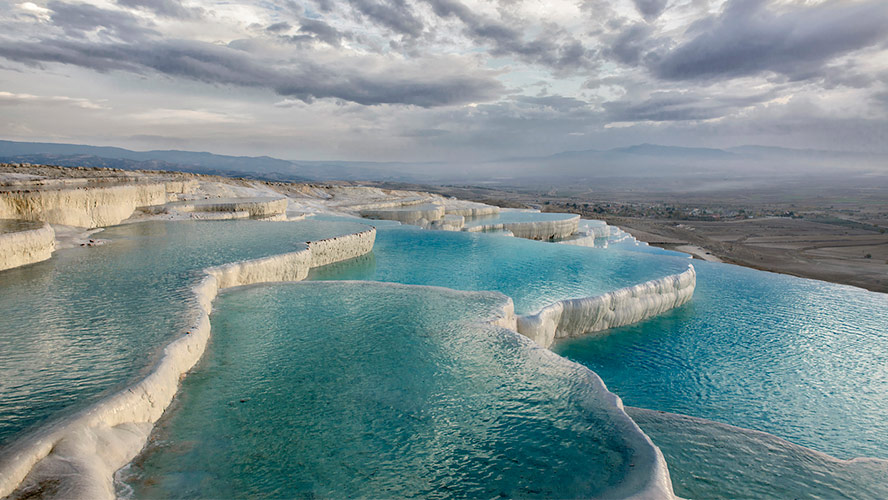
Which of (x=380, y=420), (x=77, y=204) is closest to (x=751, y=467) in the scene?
(x=380, y=420)

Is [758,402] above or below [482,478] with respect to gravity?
below

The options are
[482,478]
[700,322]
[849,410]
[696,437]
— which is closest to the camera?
[482,478]

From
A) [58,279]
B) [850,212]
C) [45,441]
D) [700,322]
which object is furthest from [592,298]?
[850,212]

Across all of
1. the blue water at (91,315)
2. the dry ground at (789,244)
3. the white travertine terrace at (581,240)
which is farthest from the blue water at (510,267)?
the dry ground at (789,244)

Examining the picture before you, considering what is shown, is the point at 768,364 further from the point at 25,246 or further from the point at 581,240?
the point at 25,246

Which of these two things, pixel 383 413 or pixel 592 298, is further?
pixel 592 298

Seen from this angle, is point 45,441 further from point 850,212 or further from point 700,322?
point 850,212
